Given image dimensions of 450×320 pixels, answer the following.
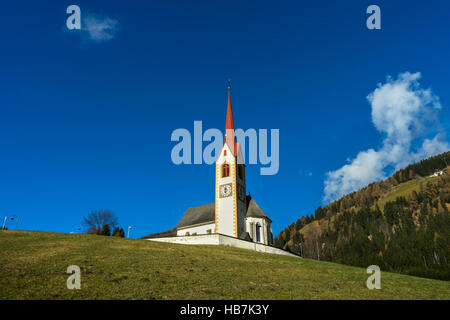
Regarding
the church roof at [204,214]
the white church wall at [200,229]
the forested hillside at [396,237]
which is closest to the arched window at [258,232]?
the church roof at [204,214]

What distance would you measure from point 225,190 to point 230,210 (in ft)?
13.4

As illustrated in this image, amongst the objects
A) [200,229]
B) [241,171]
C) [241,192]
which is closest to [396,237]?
[241,171]

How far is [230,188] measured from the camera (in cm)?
5578

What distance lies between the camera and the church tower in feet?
175

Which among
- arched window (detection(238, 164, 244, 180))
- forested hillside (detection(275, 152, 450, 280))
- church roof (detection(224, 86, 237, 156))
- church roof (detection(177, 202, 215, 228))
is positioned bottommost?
forested hillside (detection(275, 152, 450, 280))

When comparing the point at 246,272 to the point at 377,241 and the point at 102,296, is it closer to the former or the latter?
the point at 102,296

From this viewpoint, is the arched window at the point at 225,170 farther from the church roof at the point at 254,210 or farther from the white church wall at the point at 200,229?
the white church wall at the point at 200,229

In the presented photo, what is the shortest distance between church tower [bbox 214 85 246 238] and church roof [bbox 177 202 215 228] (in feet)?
12.0

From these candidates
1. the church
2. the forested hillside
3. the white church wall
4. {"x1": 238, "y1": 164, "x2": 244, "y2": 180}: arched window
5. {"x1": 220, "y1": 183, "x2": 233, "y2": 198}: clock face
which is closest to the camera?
the church

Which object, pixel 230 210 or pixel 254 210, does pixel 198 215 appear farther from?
pixel 254 210

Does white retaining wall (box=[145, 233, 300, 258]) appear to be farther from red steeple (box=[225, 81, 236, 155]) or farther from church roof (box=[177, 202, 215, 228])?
red steeple (box=[225, 81, 236, 155])

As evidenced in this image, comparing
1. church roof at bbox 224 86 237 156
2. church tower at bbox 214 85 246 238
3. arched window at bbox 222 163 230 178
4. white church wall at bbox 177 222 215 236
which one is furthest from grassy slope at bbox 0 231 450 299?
church roof at bbox 224 86 237 156

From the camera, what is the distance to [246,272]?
2230cm
